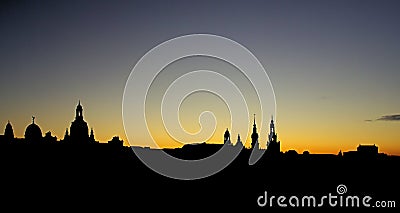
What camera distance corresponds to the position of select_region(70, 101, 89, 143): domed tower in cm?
10906

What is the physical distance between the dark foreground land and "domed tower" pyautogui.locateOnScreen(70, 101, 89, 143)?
8655 mm

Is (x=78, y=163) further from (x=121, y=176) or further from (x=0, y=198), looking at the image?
(x=0, y=198)

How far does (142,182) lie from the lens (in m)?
82.2

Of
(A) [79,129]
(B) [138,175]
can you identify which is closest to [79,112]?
(A) [79,129]

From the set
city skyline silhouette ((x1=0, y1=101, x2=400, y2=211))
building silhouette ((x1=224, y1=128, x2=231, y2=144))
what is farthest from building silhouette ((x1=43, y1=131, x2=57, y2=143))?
building silhouette ((x1=224, y1=128, x2=231, y2=144))

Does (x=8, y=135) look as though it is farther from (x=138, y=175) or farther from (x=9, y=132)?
(x=138, y=175)

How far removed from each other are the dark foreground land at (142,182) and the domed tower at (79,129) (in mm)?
8655

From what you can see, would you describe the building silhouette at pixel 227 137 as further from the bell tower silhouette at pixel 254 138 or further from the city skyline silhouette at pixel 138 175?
the city skyline silhouette at pixel 138 175

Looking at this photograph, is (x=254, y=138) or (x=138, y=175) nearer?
(x=138, y=175)

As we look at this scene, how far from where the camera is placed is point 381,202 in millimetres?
78312

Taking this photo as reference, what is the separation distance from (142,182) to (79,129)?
34.4 metres

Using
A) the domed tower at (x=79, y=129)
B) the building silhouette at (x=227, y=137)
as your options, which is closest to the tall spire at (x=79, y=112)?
the domed tower at (x=79, y=129)

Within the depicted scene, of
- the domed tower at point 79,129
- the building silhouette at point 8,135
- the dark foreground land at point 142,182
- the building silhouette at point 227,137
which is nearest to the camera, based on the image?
the dark foreground land at point 142,182

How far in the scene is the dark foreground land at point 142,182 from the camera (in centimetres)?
6981
